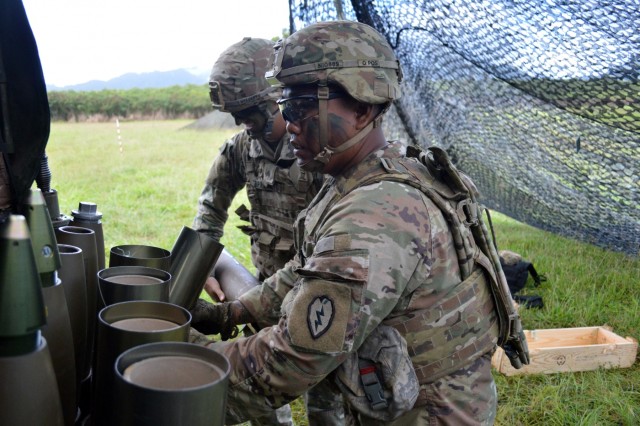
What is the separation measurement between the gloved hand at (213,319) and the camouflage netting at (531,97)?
241cm

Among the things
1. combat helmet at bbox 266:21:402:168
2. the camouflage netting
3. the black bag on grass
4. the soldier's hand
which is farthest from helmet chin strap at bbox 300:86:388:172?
the black bag on grass

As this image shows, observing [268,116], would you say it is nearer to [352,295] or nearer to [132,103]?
[352,295]

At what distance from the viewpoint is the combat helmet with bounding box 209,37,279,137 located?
324 centimetres

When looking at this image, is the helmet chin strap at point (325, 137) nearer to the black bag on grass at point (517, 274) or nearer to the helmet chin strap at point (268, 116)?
the helmet chin strap at point (268, 116)

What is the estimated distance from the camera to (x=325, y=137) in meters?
1.96

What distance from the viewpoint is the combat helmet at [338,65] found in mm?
1909

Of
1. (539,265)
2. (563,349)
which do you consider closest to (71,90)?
(539,265)

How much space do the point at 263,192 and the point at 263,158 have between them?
0.64 ft

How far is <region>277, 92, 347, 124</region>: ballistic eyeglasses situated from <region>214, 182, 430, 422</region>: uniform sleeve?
1.35 ft

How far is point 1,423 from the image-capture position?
1012mm

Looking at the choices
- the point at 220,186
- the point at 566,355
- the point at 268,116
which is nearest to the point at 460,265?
the point at 268,116

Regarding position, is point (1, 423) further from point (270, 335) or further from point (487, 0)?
point (487, 0)

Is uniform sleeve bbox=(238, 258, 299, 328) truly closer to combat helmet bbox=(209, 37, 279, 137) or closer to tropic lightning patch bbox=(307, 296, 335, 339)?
tropic lightning patch bbox=(307, 296, 335, 339)

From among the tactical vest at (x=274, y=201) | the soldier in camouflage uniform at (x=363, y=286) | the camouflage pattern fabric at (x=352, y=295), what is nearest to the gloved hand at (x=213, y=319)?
the soldier in camouflage uniform at (x=363, y=286)
